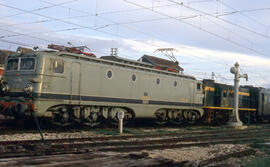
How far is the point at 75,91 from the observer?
14.6m

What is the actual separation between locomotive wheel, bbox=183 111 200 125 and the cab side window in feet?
36.3

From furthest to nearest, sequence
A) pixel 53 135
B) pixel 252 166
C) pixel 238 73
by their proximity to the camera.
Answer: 1. pixel 238 73
2. pixel 53 135
3. pixel 252 166

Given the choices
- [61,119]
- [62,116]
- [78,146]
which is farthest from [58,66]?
[78,146]

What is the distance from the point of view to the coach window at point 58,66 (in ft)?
45.5

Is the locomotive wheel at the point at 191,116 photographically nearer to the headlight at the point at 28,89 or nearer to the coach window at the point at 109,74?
the coach window at the point at 109,74

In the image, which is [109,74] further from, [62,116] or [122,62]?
[62,116]

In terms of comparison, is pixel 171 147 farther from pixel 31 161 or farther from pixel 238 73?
pixel 238 73

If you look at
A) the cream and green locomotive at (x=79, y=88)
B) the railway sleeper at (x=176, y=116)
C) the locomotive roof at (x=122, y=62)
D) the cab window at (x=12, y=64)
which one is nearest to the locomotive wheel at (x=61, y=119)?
the cream and green locomotive at (x=79, y=88)

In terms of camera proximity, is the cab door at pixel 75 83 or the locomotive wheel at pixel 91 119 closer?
the cab door at pixel 75 83

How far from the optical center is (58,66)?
1401 centimetres

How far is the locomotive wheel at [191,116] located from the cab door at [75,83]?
32.6 feet

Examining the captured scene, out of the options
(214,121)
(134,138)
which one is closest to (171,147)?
(134,138)

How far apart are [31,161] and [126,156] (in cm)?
251

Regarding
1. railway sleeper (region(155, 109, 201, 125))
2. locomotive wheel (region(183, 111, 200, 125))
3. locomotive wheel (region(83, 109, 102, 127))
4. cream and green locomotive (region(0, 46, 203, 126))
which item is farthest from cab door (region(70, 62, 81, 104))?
locomotive wheel (region(183, 111, 200, 125))
